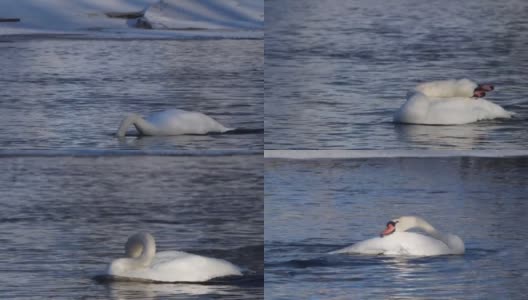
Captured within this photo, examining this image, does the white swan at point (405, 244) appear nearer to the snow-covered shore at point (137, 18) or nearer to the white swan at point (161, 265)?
the white swan at point (161, 265)

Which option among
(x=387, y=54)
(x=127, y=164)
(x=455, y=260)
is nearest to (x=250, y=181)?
(x=127, y=164)

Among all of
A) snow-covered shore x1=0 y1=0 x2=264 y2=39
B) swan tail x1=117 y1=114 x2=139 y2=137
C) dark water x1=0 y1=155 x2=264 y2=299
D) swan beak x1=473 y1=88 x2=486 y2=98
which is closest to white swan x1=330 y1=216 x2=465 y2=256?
dark water x1=0 y1=155 x2=264 y2=299

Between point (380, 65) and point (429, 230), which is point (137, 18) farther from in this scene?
point (429, 230)

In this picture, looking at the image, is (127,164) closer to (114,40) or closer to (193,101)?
(193,101)

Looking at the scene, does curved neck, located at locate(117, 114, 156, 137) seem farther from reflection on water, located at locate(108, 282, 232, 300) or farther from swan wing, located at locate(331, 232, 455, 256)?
reflection on water, located at locate(108, 282, 232, 300)

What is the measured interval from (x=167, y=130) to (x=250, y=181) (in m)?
0.99

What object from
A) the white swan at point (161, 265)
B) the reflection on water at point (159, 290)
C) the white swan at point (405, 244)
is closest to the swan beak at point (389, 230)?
the white swan at point (405, 244)

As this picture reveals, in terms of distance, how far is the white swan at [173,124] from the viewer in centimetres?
1094

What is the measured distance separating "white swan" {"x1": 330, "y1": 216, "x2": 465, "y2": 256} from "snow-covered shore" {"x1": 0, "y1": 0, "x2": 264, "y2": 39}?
7.35 metres

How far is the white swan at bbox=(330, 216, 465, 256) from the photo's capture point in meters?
8.86

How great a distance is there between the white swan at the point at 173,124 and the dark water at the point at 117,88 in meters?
0.06

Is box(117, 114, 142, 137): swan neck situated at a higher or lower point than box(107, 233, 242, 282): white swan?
higher

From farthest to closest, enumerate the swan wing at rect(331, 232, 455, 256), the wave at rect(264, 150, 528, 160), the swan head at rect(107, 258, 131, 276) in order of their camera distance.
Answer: the wave at rect(264, 150, 528, 160) < the swan wing at rect(331, 232, 455, 256) < the swan head at rect(107, 258, 131, 276)

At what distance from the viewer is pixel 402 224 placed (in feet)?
30.1
